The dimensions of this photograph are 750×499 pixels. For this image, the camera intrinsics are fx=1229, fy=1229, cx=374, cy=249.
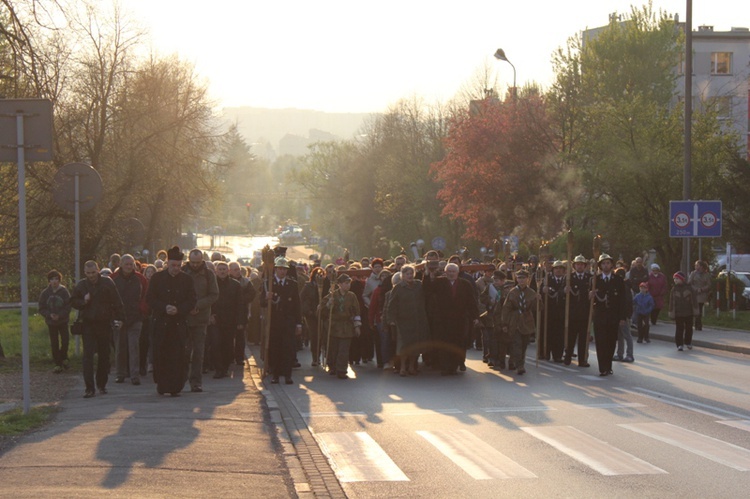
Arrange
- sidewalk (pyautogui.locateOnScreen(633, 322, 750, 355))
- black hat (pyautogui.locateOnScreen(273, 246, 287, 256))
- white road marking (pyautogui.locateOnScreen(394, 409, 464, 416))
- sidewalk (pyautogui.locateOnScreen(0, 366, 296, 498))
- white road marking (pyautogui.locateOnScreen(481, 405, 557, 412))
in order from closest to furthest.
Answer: sidewalk (pyautogui.locateOnScreen(0, 366, 296, 498)), white road marking (pyautogui.locateOnScreen(394, 409, 464, 416)), white road marking (pyautogui.locateOnScreen(481, 405, 557, 412)), black hat (pyautogui.locateOnScreen(273, 246, 287, 256)), sidewalk (pyautogui.locateOnScreen(633, 322, 750, 355))

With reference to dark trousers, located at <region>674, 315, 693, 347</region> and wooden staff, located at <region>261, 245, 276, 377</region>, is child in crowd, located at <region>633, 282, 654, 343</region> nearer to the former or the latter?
dark trousers, located at <region>674, 315, 693, 347</region>

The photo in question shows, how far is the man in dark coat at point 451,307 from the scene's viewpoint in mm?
19484

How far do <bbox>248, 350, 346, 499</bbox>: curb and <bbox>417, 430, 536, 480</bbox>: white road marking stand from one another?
1144 millimetres

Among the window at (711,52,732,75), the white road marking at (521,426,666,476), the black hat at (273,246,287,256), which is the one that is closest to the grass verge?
the white road marking at (521,426,666,476)

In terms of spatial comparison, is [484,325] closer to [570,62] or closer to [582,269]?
[582,269]

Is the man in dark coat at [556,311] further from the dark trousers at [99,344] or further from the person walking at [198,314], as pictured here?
the dark trousers at [99,344]

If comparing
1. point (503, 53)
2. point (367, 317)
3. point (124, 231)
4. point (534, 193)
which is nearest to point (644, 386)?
point (367, 317)

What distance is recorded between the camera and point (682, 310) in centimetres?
2502

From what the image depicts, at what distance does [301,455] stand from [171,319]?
5140 mm

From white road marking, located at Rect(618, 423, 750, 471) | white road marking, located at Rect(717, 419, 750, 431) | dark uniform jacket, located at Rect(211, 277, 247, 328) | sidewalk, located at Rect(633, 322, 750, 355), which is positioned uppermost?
dark uniform jacket, located at Rect(211, 277, 247, 328)

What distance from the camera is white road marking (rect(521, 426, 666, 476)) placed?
10047 mm

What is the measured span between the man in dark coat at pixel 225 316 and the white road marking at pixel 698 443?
307 inches

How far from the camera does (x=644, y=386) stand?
1719 cm

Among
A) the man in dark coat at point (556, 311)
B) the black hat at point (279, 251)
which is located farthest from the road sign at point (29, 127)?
the man in dark coat at point (556, 311)
